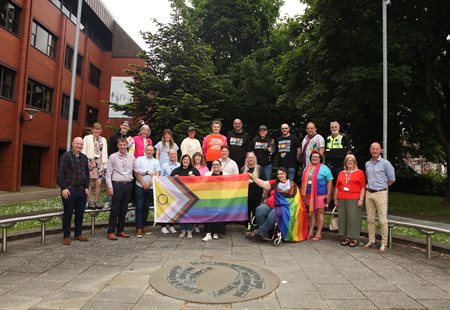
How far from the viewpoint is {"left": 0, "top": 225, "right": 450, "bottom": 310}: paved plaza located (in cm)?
445

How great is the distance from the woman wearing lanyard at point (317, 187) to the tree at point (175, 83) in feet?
32.2

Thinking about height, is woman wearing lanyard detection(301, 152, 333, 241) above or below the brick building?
below

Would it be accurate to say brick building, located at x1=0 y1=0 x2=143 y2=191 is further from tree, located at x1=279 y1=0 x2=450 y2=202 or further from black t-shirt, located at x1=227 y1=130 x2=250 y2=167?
black t-shirt, located at x1=227 y1=130 x2=250 y2=167

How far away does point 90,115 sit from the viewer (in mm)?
31078

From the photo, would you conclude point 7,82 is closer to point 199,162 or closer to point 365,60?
point 199,162

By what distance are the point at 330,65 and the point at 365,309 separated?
12941mm

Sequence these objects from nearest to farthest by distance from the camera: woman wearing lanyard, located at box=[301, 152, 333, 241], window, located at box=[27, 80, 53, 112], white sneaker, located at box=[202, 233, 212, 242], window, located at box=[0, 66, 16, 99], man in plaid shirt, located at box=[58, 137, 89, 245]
→ man in plaid shirt, located at box=[58, 137, 89, 245] → white sneaker, located at box=[202, 233, 212, 242] → woman wearing lanyard, located at box=[301, 152, 333, 241] → window, located at box=[0, 66, 16, 99] → window, located at box=[27, 80, 53, 112]

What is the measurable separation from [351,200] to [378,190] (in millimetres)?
558

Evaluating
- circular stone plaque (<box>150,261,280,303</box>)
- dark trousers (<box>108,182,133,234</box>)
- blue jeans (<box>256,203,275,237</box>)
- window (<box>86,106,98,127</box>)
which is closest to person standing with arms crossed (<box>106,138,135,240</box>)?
dark trousers (<box>108,182,133,234</box>)

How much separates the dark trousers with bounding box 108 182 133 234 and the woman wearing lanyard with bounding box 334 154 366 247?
14.6 ft

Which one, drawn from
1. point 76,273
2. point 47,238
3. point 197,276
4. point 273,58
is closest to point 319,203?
point 197,276

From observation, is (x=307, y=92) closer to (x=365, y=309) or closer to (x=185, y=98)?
(x=185, y=98)

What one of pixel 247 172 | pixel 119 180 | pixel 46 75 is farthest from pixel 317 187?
pixel 46 75

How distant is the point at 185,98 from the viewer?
1745 cm
